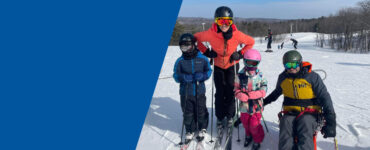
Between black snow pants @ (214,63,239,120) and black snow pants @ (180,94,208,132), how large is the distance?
1.06 feet

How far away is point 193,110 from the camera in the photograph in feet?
11.4

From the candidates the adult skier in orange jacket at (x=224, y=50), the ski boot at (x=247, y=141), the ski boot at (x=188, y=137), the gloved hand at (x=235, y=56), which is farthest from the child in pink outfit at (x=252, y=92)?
the ski boot at (x=188, y=137)

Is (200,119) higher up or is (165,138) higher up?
(200,119)

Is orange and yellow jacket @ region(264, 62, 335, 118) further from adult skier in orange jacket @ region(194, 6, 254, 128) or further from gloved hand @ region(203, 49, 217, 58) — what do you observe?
gloved hand @ region(203, 49, 217, 58)

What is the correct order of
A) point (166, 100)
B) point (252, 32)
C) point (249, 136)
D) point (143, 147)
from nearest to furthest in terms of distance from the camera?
1. point (249, 136)
2. point (143, 147)
3. point (166, 100)
4. point (252, 32)

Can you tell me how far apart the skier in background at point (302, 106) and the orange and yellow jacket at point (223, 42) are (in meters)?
0.74

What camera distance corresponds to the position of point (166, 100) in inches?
229

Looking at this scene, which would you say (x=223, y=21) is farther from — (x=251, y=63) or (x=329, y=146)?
(x=329, y=146)

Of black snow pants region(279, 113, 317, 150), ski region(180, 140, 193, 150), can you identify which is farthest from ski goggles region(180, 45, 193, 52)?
black snow pants region(279, 113, 317, 150)

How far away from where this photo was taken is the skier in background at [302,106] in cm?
262

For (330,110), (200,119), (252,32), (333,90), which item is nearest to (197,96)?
(200,119)

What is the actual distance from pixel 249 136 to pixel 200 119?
0.74 metres

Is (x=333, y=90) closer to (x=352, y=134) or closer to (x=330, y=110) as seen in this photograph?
(x=352, y=134)

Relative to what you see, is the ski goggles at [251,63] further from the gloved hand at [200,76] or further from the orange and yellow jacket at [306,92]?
the gloved hand at [200,76]
